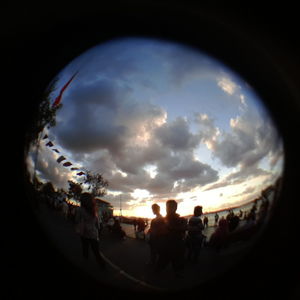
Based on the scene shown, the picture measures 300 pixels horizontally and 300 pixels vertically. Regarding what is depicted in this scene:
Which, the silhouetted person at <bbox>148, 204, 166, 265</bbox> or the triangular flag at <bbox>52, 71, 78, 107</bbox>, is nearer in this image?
the silhouetted person at <bbox>148, 204, 166, 265</bbox>

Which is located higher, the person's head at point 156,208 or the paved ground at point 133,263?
the person's head at point 156,208

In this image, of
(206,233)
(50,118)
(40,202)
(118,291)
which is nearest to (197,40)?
(50,118)

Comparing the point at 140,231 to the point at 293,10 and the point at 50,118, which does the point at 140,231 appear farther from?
the point at 293,10

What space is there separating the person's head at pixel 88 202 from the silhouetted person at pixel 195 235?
1.71ft

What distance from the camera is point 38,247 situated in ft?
5.58

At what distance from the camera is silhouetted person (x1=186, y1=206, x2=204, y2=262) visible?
1205 millimetres

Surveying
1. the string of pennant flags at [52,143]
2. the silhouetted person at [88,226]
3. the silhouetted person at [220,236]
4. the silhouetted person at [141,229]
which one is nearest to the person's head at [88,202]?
the silhouetted person at [88,226]

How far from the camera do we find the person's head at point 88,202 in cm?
125

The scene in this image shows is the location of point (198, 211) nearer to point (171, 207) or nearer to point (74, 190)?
point (171, 207)

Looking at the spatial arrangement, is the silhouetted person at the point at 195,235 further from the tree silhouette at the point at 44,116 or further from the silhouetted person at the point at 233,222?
the tree silhouette at the point at 44,116

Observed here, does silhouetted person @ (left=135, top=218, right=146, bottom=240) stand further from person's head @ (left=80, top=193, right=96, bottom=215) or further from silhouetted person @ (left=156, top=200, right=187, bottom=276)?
person's head @ (left=80, top=193, right=96, bottom=215)

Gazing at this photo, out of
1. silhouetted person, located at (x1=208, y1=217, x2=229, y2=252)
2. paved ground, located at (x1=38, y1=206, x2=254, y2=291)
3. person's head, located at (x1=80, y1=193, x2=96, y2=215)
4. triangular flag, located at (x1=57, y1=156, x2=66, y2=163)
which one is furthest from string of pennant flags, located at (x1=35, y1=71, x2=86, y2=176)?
silhouetted person, located at (x1=208, y1=217, x2=229, y2=252)

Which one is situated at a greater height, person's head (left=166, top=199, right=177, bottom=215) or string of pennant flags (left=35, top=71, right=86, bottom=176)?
string of pennant flags (left=35, top=71, right=86, bottom=176)

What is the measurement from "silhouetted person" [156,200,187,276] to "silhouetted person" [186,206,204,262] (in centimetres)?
3
